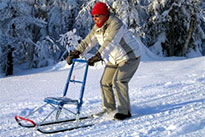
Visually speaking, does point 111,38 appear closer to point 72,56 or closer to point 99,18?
point 99,18

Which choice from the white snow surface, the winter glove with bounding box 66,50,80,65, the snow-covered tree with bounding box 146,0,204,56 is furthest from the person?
the snow-covered tree with bounding box 146,0,204,56

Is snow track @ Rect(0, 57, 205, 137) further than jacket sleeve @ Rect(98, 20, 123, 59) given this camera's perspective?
No

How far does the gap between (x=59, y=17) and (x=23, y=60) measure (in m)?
4.37

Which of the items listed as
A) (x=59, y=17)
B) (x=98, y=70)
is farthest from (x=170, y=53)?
(x=98, y=70)

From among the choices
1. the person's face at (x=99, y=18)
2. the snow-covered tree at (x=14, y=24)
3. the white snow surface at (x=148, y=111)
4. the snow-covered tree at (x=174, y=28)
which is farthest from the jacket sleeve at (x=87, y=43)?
the snow-covered tree at (x=174, y=28)

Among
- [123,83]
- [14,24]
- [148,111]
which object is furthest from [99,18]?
[14,24]

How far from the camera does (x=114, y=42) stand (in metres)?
4.34

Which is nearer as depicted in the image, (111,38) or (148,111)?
(111,38)

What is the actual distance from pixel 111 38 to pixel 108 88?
2.92ft

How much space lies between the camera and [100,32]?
4617mm

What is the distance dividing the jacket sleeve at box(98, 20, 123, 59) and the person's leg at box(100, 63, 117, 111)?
1.81 feet

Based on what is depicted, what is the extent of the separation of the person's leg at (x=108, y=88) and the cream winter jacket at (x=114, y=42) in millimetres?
130

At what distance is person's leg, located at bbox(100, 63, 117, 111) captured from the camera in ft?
15.8

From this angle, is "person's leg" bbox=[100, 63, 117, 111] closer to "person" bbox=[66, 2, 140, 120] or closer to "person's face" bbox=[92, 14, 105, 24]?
"person" bbox=[66, 2, 140, 120]
